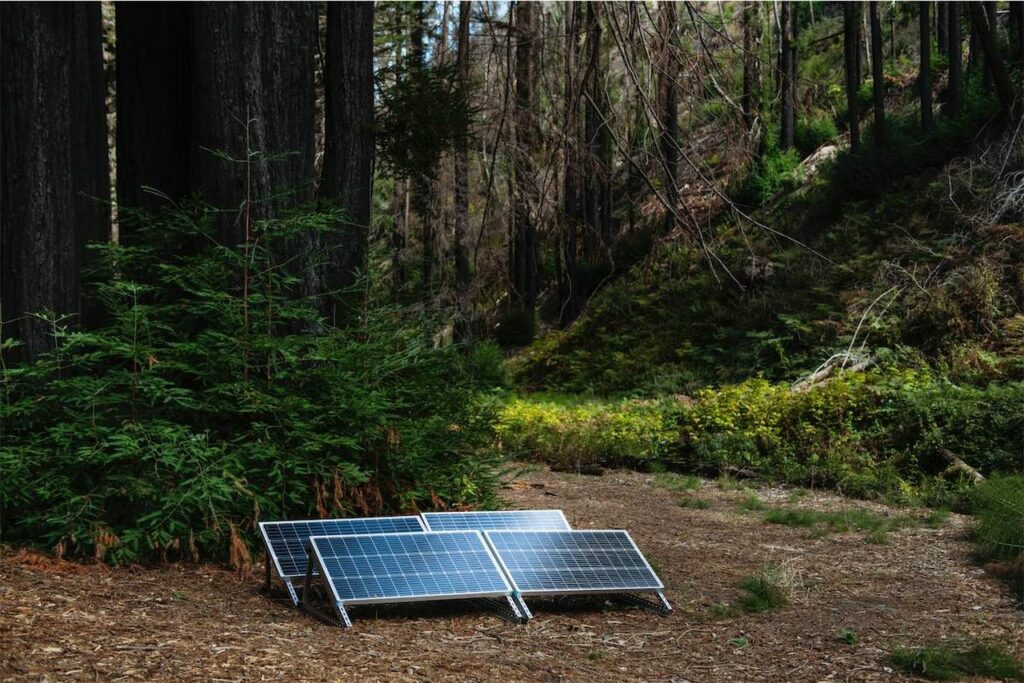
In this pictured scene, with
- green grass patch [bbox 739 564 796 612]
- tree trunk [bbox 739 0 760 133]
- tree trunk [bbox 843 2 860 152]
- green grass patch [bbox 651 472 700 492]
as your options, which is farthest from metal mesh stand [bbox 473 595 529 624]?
tree trunk [bbox 843 2 860 152]

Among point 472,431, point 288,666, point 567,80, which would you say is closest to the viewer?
point 288,666

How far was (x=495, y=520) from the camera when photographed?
23.9 ft

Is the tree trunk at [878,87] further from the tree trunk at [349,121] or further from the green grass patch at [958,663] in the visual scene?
the green grass patch at [958,663]

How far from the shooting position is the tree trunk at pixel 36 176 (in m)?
7.76

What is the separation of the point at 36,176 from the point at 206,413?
213cm

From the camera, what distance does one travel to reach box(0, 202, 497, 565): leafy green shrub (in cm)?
700

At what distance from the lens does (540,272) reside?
31.0 m

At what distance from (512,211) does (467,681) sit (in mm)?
4964

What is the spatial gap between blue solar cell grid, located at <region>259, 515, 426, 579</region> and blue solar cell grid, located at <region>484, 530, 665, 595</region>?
728 mm

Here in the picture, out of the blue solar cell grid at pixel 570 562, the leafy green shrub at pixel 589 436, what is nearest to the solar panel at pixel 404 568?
the blue solar cell grid at pixel 570 562

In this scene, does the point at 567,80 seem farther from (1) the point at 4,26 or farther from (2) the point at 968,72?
(2) the point at 968,72

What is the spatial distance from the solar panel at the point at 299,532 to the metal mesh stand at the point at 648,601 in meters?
1.35

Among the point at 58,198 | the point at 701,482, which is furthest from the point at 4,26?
the point at 701,482

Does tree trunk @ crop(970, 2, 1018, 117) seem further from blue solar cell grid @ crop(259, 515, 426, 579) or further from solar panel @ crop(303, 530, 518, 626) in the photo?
solar panel @ crop(303, 530, 518, 626)
